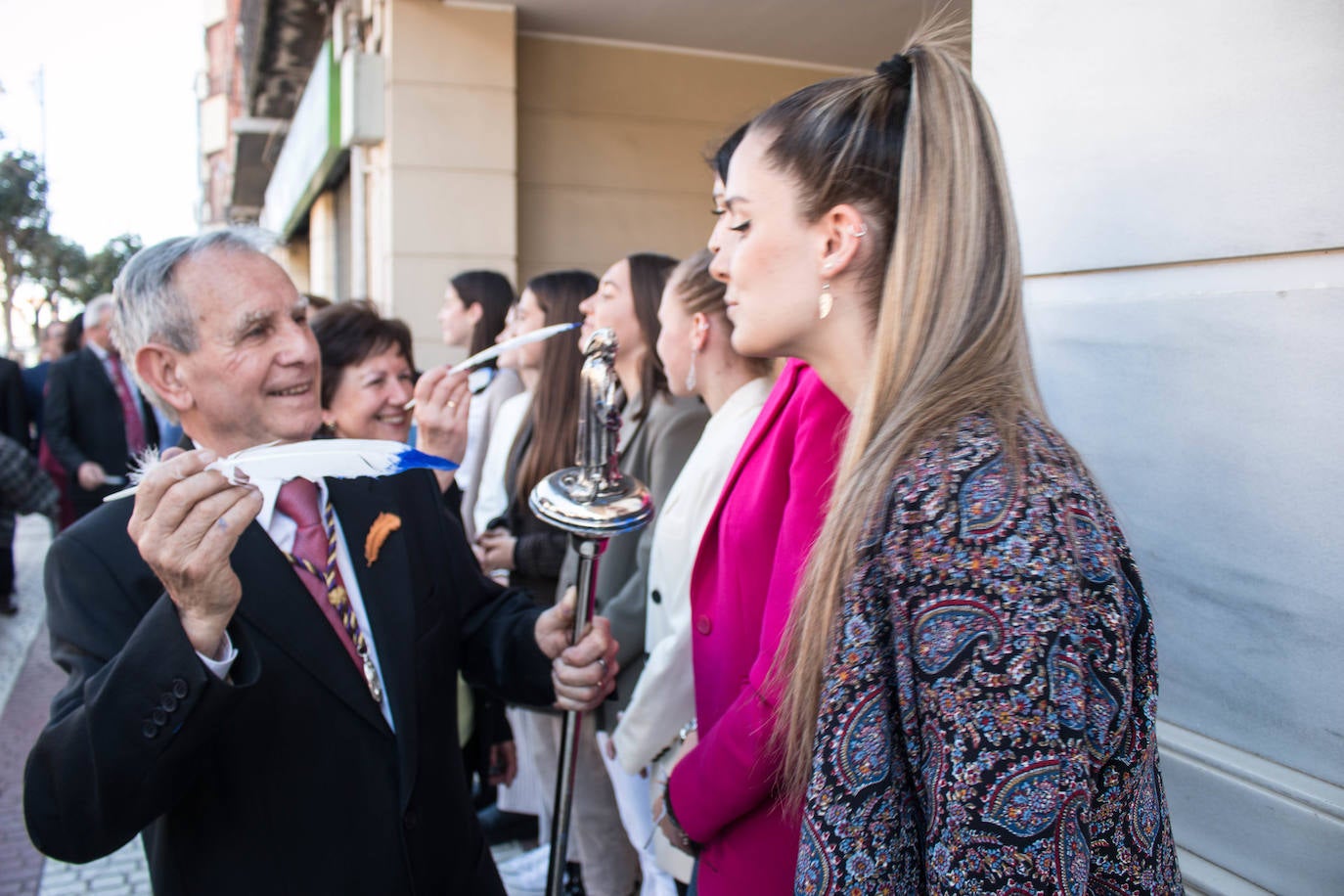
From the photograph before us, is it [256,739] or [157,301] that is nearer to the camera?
[256,739]

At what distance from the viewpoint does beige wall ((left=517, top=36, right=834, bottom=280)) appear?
740cm

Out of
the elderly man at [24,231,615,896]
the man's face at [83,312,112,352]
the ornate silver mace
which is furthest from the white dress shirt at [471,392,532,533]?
the man's face at [83,312,112,352]

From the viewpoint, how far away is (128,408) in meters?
6.21

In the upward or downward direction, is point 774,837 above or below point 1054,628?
below

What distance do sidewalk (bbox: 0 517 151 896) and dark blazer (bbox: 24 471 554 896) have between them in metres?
1.97

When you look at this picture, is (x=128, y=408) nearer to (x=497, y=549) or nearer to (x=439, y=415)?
(x=497, y=549)

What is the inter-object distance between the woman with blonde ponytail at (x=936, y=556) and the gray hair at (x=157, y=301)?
1039 millimetres

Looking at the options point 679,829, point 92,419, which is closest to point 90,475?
point 92,419

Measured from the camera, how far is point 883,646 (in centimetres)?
113

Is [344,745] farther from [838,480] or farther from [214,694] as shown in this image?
[838,480]

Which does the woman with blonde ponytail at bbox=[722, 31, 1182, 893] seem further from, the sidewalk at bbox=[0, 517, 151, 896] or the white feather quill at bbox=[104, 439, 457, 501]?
the sidewalk at bbox=[0, 517, 151, 896]

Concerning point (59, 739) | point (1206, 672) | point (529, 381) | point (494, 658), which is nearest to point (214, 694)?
point (59, 739)

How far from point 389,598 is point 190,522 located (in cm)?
54

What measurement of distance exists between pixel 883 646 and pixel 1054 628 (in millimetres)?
200
